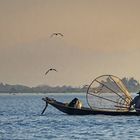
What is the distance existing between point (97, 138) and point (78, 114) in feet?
92.9

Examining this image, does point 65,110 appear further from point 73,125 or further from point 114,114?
point 73,125

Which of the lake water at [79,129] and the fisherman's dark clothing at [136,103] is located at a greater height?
the fisherman's dark clothing at [136,103]

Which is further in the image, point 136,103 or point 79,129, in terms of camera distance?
point 136,103

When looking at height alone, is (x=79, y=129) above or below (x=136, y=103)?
below

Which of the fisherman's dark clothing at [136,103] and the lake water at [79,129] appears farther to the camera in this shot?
the fisherman's dark clothing at [136,103]

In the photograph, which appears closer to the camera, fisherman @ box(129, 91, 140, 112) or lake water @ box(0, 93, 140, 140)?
lake water @ box(0, 93, 140, 140)

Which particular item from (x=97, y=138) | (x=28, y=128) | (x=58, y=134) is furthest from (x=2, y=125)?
(x=97, y=138)

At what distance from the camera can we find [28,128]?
71688 millimetres

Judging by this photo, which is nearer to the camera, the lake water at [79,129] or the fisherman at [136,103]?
the lake water at [79,129]

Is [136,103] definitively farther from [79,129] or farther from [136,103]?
[79,129]

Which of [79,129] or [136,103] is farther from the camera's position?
[136,103]

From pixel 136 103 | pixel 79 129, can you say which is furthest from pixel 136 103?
pixel 79 129

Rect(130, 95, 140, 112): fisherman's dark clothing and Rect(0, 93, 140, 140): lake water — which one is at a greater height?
Rect(130, 95, 140, 112): fisherman's dark clothing

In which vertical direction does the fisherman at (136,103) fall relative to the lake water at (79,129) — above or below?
above
